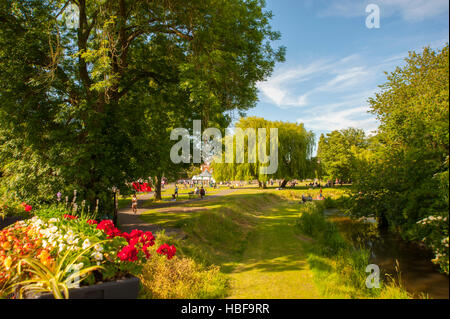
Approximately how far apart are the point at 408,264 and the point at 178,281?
8.75 m

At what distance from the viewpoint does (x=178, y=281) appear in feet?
20.1

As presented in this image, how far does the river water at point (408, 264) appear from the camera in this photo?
757cm

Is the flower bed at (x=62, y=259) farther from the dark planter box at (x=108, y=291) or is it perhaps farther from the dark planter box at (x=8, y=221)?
the dark planter box at (x=8, y=221)

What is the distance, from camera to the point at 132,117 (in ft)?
35.4

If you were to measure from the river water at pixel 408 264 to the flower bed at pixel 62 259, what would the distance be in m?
7.01

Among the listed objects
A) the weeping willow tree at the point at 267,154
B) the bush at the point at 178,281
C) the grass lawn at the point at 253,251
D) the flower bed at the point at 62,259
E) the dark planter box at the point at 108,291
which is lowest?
the grass lawn at the point at 253,251

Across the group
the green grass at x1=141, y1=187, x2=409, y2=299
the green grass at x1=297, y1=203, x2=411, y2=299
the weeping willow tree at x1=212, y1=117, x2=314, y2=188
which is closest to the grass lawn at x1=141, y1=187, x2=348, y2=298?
the green grass at x1=141, y1=187, x2=409, y2=299

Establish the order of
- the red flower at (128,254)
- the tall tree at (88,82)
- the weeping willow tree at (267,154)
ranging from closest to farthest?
1. the red flower at (128,254)
2. the tall tree at (88,82)
3. the weeping willow tree at (267,154)

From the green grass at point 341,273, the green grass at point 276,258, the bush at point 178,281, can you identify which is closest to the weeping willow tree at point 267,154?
the green grass at point 276,258

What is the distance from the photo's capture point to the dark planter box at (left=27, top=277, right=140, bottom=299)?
350 centimetres

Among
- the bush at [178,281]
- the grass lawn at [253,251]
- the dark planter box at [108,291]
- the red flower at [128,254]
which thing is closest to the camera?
the dark planter box at [108,291]

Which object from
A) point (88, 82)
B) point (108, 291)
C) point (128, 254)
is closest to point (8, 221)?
point (88, 82)

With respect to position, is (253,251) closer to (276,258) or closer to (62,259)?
(276,258)

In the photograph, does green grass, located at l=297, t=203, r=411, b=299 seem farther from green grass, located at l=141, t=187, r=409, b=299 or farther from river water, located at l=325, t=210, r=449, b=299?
river water, located at l=325, t=210, r=449, b=299
